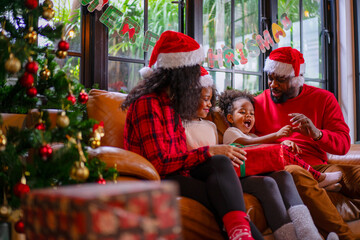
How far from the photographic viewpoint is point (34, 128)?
125 cm

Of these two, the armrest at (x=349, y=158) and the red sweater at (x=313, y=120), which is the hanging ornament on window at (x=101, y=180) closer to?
the red sweater at (x=313, y=120)

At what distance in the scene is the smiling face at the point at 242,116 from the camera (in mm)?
2479

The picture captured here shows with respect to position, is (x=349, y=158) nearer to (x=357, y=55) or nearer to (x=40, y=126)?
(x=357, y=55)

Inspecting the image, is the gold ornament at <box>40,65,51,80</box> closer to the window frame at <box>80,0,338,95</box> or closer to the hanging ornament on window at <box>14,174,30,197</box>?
the hanging ornament on window at <box>14,174,30,197</box>

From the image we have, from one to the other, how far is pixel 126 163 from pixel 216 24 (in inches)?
88.5

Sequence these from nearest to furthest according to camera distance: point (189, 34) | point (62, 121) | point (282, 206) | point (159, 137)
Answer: point (62, 121)
point (159, 137)
point (282, 206)
point (189, 34)

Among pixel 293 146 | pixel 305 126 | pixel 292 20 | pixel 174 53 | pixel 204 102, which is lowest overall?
pixel 293 146

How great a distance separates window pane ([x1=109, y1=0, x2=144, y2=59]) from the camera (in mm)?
2762

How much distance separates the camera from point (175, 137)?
5.90 feet

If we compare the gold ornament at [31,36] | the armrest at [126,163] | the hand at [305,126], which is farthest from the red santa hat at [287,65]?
the gold ornament at [31,36]

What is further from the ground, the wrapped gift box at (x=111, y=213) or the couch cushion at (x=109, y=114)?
the couch cushion at (x=109, y=114)

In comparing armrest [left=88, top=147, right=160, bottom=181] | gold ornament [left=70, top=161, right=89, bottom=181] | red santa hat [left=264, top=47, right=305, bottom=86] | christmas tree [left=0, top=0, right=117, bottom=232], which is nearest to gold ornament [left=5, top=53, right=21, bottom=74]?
christmas tree [left=0, top=0, right=117, bottom=232]

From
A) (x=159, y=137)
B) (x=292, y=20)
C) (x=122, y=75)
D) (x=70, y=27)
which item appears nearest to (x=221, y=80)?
(x=122, y=75)

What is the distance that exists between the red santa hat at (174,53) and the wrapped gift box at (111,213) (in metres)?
1.28
